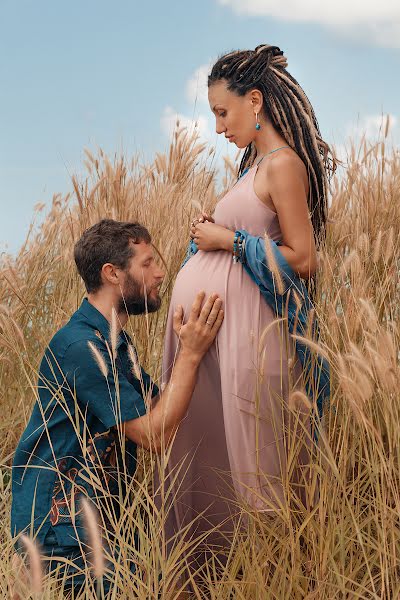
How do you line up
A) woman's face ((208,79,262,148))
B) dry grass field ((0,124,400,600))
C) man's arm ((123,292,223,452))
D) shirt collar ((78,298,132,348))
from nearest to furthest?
dry grass field ((0,124,400,600)), man's arm ((123,292,223,452)), shirt collar ((78,298,132,348)), woman's face ((208,79,262,148))

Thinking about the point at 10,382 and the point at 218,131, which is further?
the point at 10,382

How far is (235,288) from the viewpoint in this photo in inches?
96.3

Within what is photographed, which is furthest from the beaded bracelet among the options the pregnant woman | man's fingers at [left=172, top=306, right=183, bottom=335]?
man's fingers at [left=172, top=306, right=183, bottom=335]

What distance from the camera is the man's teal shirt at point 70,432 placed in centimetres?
224

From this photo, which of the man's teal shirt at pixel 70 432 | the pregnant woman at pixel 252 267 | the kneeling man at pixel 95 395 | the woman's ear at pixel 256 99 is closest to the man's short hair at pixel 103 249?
the kneeling man at pixel 95 395

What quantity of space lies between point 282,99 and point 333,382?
3.10 feet

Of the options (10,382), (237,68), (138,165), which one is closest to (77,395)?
(237,68)

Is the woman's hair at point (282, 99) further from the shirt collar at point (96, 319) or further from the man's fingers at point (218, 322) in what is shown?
the shirt collar at point (96, 319)

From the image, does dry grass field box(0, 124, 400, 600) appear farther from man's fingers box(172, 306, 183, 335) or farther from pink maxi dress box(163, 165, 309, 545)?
man's fingers box(172, 306, 183, 335)

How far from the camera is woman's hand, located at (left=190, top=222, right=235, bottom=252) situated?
245 centimetres

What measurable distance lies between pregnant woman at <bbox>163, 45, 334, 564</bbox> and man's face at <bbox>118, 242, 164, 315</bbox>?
4.0 inches

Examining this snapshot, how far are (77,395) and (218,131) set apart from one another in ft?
3.19

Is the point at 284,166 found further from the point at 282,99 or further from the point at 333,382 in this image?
the point at 333,382

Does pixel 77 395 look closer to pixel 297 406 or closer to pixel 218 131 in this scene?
pixel 297 406
